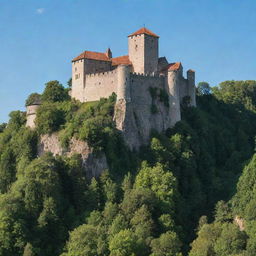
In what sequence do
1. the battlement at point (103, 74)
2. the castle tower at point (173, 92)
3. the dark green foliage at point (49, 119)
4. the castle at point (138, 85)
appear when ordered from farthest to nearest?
the castle tower at point (173, 92), the battlement at point (103, 74), the dark green foliage at point (49, 119), the castle at point (138, 85)

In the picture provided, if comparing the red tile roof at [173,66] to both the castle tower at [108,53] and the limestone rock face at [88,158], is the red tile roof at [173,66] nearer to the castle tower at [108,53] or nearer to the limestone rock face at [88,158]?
the castle tower at [108,53]

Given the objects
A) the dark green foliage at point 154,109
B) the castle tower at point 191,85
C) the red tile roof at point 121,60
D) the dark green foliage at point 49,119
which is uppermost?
the red tile roof at point 121,60

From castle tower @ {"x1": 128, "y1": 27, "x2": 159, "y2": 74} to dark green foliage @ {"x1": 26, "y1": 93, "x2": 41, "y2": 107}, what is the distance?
41.5 ft

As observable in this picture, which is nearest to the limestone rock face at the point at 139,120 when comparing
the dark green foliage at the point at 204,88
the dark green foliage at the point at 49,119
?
the dark green foliage at the point at 49,119

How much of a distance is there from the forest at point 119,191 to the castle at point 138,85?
1273 millimetres

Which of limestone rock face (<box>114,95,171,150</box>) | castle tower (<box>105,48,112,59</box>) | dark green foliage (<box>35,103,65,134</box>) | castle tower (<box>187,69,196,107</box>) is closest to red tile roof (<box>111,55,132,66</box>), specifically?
castle tower (<box>105,48,112,59</box>)

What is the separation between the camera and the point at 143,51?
282ft

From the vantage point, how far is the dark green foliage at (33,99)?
3412 inches

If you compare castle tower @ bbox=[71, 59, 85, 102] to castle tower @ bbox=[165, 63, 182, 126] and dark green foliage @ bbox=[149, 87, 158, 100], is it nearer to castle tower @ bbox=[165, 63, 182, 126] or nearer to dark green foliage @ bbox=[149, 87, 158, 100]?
dark green foliage @ bbox=[149, 87, 158, 100]

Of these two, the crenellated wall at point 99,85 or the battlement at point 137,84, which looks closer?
the battlement at point 137,84

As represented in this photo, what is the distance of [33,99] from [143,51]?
15.4m

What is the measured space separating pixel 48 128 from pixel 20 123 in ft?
22.8

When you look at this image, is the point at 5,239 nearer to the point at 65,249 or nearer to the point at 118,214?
the point at 65,249

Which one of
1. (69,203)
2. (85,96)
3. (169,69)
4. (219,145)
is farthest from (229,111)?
(69,203)
